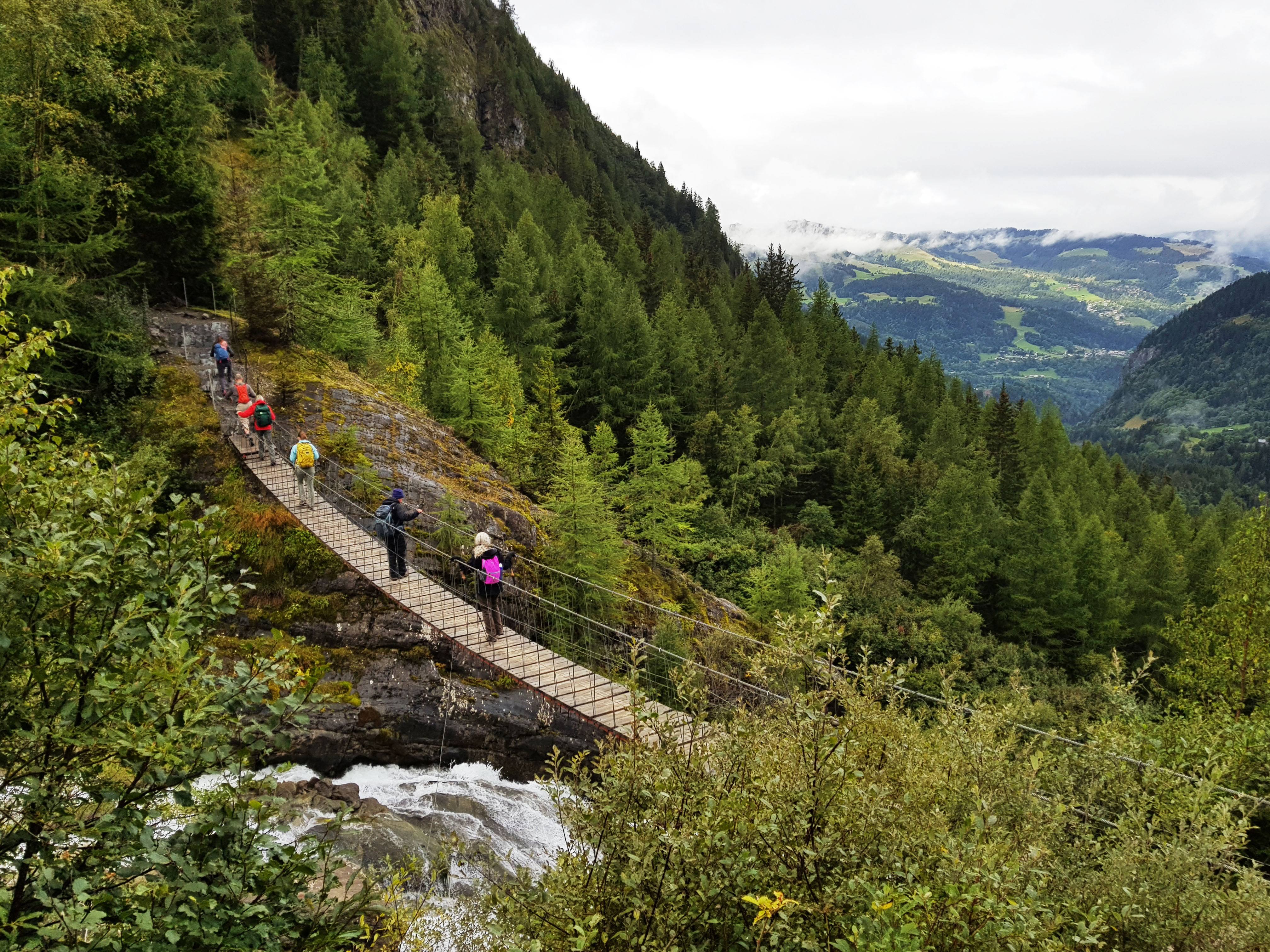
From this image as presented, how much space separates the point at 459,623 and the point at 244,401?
27.3ft

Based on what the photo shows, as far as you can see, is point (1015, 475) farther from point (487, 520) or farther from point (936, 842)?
point (936, 842)

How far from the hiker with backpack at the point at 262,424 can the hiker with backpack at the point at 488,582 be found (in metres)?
6.80

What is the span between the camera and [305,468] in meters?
14.5

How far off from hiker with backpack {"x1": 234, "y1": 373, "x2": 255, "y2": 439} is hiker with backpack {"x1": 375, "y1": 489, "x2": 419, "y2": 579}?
5118 millimetres

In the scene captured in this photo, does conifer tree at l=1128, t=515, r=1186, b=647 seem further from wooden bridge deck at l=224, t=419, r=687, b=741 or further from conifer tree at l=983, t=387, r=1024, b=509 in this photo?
wooden bridge deck at l=224, t=419, r=687, b=741

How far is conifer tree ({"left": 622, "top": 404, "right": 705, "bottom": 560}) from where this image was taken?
89.9 ft

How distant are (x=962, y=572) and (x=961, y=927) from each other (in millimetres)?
39383

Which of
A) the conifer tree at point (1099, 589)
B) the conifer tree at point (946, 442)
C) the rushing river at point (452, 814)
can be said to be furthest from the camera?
the conifer tree at point (946, 442)

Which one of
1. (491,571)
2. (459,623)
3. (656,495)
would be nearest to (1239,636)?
(656,495)

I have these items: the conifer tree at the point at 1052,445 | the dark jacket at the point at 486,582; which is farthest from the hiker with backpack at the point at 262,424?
the conifer tree at the point at 1052,445

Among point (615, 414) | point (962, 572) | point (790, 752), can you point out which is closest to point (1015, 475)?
point (962, 572)

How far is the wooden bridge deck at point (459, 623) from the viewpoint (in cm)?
1067

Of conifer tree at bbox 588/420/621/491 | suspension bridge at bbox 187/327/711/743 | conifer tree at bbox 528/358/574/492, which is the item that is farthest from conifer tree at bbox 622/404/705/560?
suspension bridge at bbox 187/327/711/743

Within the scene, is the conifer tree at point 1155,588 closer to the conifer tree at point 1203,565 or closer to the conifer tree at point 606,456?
the conifer tree at point 1203,565
